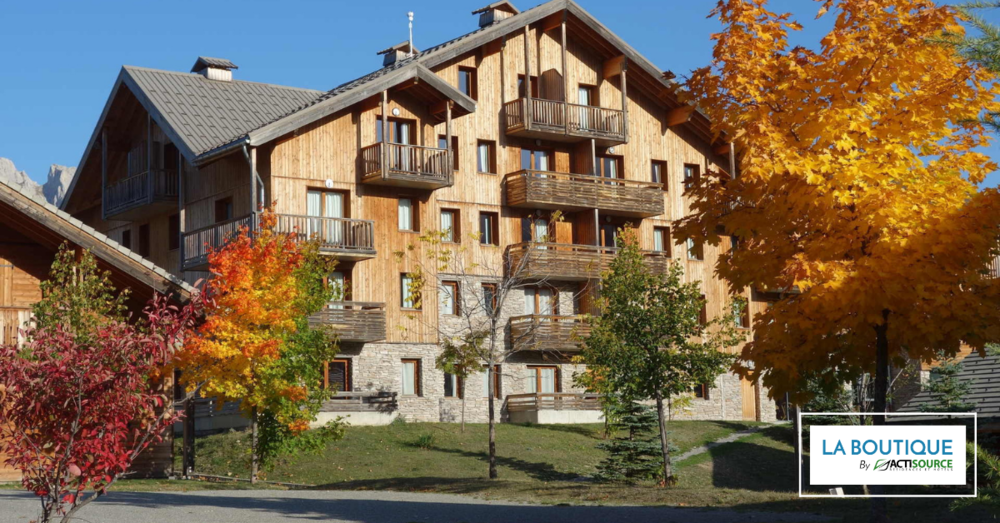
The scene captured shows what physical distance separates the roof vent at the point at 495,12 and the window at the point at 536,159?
19.2 feet

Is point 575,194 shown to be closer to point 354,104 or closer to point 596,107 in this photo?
point 596,107

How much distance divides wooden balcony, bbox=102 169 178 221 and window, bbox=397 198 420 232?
8821 mm

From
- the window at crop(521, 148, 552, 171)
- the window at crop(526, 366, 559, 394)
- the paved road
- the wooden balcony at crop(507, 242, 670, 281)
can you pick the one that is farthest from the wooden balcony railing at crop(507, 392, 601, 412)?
the paved road

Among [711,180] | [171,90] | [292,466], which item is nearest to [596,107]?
[171,90]

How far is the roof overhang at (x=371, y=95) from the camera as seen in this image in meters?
38.7

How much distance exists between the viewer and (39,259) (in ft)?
94.0

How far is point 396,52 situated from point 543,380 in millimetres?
15255

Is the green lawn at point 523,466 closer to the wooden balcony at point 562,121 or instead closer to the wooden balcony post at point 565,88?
the wooden balcony at point 562,121

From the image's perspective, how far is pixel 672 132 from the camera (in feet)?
164

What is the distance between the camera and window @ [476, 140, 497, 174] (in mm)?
45125

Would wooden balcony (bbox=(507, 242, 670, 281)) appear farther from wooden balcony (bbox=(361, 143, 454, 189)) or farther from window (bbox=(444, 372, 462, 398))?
window (bbox=(444, 372, 462, 398))

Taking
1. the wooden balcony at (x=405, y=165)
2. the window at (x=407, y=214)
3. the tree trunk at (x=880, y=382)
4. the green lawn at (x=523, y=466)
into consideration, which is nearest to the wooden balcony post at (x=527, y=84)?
the wooden balcony at (x=405, y=165)

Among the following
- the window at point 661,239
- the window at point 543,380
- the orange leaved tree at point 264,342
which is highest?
the window at point 661,239

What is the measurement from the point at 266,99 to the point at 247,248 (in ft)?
62.1
